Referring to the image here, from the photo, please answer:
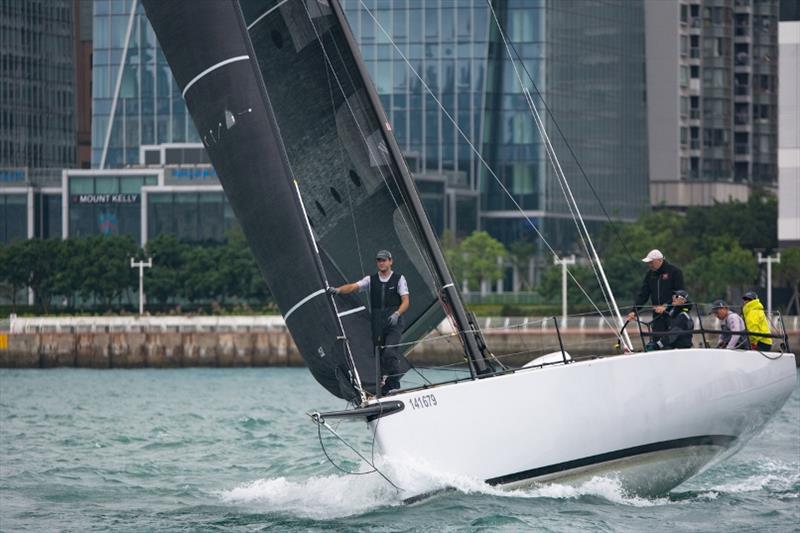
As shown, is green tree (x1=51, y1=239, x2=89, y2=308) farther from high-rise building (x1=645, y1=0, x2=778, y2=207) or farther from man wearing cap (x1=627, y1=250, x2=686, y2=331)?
man wearing cap (x1=627, y1=250, x2=686, y2=331)

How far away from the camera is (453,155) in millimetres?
110500

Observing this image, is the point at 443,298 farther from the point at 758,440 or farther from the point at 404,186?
the point at 758,440

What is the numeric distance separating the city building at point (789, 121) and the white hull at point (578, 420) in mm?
28732

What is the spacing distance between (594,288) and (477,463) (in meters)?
60.9

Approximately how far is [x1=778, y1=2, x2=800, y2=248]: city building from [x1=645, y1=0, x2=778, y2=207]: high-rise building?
247ft

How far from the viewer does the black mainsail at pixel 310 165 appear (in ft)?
58.0

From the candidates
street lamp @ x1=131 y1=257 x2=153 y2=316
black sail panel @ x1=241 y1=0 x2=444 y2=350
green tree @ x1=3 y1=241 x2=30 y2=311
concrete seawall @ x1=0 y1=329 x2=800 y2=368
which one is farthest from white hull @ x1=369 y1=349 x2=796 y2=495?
green tree @ x1=3 y1=241 x2=30 y2=311

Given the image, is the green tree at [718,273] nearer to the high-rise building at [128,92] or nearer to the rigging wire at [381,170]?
the high-rise building at [128,92]

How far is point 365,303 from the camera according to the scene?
19156 millimetres

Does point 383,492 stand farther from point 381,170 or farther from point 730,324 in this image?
point 730,324

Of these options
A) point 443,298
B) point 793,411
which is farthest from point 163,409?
point 443,298

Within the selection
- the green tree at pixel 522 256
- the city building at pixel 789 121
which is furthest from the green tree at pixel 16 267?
the city building at pixel 789 121

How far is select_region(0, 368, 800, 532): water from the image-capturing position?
1717 centimetres

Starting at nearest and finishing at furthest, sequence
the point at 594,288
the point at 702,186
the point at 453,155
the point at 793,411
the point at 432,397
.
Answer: the point at 432,397
the point at 793,411
the point at 594,288
the point at 453,155
the point at 702,186
